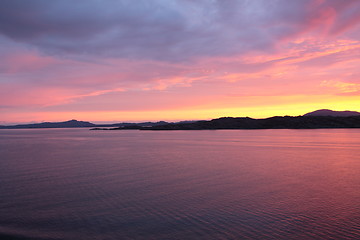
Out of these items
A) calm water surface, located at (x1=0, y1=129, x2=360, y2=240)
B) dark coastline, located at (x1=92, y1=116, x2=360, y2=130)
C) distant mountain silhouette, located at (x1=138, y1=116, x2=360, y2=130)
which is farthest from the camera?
distant mountain silhouette, located at (x1=138, y1=116, x2=360, y2=130)

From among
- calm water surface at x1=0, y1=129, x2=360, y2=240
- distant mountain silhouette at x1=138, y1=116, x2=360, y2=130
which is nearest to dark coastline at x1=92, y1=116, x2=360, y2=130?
distant mountain silhouette at x1=138, y1=116, x2=360, y2=130

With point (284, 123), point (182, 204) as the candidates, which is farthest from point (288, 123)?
point (182, 204)

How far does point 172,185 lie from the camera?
15164 millimetres

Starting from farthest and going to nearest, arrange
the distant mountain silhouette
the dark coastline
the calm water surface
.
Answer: the distant mountain silhouette → the dark coastline → the calm water surface

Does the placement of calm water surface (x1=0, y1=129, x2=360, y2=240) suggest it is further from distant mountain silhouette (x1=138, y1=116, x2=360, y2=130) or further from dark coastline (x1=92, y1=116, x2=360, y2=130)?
distant mountain silhouette (x1=138, y1=116, x2=360, y2=130)

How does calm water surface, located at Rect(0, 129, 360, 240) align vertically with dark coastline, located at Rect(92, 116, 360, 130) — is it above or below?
below

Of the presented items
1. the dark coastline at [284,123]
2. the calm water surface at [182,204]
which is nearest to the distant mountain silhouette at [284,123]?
the dark coastline at [284,123]

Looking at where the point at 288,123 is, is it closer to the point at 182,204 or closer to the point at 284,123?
the point at 284,123

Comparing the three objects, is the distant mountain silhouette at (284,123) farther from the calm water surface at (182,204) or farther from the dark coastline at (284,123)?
the calm water surface at (182,204)

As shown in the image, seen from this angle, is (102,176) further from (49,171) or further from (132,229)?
(132,229)

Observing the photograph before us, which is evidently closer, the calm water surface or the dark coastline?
the calm water surface

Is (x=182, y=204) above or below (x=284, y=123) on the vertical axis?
below

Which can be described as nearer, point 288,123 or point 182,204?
point 182,204

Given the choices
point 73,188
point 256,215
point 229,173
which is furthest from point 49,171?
point 256,215
